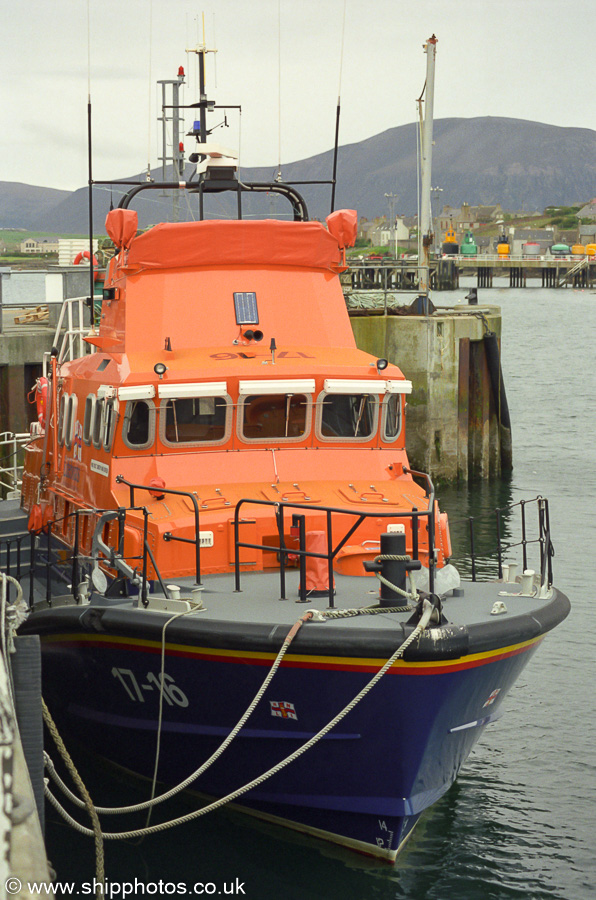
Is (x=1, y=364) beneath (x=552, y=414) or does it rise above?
above

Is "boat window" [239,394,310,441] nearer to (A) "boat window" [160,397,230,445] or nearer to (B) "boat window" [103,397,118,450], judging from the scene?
(A) "boat window" [160,397,230,445]

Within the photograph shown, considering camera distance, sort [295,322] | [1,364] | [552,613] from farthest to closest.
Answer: [1,364] < [295,322] < [552,613]

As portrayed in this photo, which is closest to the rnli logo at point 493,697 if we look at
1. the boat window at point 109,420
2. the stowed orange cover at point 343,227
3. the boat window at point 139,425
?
the boat window at point 139,425

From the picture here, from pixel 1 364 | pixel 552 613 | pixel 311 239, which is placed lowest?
pixel 552 613

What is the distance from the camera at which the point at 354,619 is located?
23.1 feet

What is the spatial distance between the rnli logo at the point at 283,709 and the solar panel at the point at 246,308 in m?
3.57

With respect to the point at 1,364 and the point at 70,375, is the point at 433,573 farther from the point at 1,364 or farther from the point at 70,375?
the point at 1,364

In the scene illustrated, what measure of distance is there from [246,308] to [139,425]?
5.04 feet

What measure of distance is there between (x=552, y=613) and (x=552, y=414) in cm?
2665

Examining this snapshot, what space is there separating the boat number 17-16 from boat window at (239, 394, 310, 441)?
7.26ft

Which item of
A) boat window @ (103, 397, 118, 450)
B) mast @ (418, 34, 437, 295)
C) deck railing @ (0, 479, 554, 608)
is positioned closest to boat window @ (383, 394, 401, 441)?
deck railing @ (0, 479, 554, 608)

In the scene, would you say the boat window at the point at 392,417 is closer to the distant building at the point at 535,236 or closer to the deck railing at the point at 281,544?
the deck railing at the point at 281,544

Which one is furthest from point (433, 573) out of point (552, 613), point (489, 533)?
point (489, 533)

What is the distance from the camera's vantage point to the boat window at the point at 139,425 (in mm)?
8672
